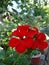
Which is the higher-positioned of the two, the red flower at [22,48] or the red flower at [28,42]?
the red flower at [28,42]

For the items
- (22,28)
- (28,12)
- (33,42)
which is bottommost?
(33,42)

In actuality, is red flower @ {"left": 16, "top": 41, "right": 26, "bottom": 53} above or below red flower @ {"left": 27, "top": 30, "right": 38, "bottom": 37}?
below

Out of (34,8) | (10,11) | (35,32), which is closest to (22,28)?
(35,32)

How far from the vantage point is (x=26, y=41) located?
4.57 feet

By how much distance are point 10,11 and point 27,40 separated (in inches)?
74.3

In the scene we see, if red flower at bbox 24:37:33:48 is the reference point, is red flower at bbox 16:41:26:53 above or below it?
below

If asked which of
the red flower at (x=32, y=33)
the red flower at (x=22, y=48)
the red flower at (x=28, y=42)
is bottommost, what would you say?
the red flower at (x=22, y=48)

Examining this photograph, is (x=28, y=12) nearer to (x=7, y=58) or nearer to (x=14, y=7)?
(x=14, y=7)

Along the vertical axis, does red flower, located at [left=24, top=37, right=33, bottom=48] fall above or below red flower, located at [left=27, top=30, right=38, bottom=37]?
below

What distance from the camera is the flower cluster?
139cm

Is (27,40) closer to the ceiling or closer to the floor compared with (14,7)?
closer to the floor

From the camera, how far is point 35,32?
1.44 m

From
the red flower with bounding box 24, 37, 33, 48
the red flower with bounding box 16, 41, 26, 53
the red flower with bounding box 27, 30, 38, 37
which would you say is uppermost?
the red flower with bounding box 27, 30, 38, 37

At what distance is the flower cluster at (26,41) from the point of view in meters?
1.39
